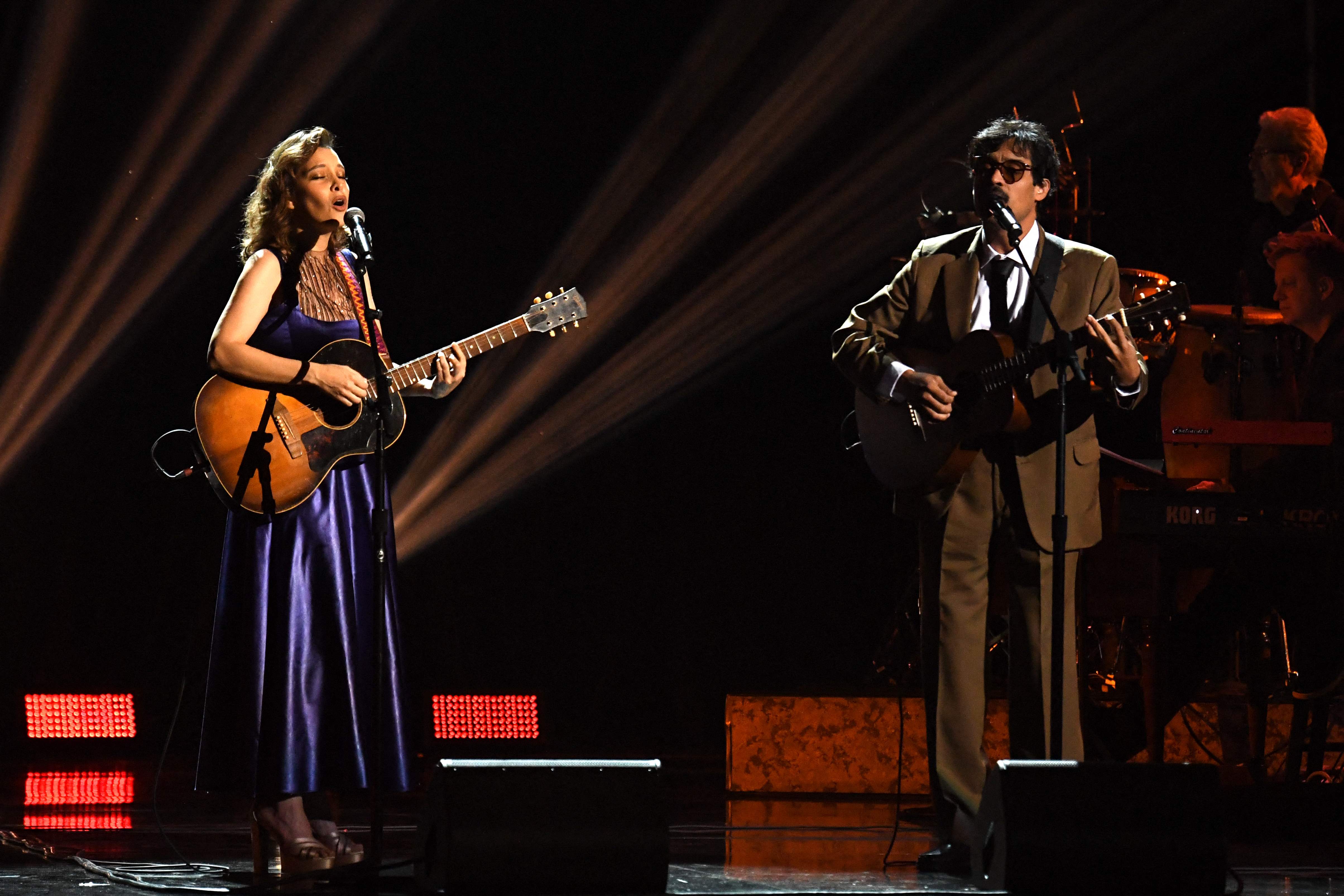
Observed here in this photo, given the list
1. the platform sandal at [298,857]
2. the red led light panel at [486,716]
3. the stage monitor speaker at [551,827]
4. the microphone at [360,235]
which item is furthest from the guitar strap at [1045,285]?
the red led light panel at [486,716]

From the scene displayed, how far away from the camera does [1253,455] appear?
4.70 metres

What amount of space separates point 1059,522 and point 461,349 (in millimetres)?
1493

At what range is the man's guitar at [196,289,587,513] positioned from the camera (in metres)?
3.40

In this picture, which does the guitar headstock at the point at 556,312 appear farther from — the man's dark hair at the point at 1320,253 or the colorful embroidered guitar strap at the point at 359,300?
the man's dark hair at the point at 1320,253

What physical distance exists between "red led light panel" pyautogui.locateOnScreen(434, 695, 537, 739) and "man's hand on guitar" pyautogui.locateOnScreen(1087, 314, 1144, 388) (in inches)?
151

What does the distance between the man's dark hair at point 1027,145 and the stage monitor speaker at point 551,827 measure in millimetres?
1666

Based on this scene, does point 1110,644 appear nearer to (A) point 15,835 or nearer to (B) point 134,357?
(A) point 15,835

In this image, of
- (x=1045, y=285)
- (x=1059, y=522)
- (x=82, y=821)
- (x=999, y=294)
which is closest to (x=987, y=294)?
(x=999, y=294)

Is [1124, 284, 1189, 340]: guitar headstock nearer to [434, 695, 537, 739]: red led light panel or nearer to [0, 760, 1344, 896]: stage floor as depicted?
[0, 760, 1344, 896]: stage floor

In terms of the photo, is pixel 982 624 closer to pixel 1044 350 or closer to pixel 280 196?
pixel 1044 350

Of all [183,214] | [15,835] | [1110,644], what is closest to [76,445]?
[183,214]

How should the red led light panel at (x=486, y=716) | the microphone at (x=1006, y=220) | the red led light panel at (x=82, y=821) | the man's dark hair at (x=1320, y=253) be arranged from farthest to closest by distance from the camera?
the red led light panel at (x=486, y=716) → the man's dark hair at (x=1320, y=253) → the red led light panel at (x=82, y=821) → the microphone at (x=1006, y=220)

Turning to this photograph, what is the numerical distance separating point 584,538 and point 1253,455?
3496 mm

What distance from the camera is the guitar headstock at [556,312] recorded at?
397 centimetres
